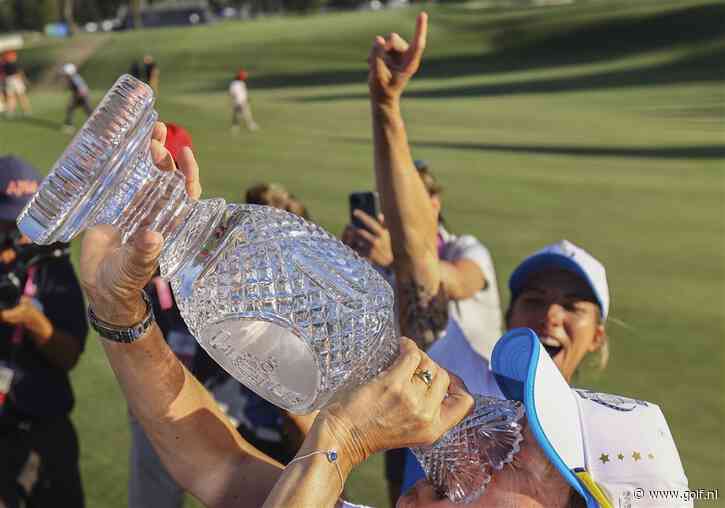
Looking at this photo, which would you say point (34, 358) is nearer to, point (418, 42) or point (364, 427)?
point (418, 42)

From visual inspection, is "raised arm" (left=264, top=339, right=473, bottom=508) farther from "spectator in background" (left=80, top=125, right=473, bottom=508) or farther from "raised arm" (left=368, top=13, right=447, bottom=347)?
"raised arm" (left=368, top=13, right=447, bottom=347)

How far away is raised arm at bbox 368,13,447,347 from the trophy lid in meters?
1.28

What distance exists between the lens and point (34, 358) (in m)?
3.43

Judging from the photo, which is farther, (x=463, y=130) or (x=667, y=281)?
(x=463, y=130)

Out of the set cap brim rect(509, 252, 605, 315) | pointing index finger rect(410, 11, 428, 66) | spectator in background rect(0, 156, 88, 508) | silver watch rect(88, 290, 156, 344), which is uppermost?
pointing index finger rect(410, 11, 428, 66)

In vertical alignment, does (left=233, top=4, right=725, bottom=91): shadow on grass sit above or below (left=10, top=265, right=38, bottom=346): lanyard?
below

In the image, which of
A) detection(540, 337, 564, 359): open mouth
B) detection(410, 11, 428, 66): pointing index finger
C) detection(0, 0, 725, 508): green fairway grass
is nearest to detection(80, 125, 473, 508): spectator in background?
detection(410, 11, 428, 66): pointing index finger

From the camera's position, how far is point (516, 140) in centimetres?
1825

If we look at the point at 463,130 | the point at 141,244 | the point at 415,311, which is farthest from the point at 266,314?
the point at 463,130

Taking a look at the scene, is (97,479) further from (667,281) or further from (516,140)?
(516,140)

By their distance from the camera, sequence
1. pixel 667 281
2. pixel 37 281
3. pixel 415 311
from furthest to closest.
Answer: pixel 667 281, pixel 37 281, pixel 415 311

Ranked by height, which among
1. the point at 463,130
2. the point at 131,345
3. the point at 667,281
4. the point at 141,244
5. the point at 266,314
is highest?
the point at 141,244

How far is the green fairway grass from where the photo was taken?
235 inches

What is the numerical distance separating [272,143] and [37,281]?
1369cm
